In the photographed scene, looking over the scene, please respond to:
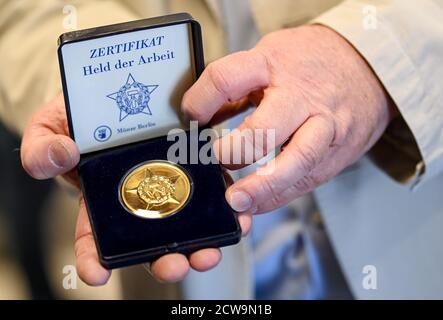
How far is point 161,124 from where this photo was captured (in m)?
0.58

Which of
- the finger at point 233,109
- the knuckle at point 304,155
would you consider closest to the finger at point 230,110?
the finger at point 233,109

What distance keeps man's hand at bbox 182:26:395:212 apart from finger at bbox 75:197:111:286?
11cm

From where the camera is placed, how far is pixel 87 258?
1.63 feet

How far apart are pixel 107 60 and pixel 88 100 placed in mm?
39

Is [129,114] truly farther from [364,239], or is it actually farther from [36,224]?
[36,224]

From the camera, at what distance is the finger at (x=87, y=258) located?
19.1 inches

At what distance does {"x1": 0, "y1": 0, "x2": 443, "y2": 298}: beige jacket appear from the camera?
587mm

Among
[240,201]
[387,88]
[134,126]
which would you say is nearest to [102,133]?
[134,126]

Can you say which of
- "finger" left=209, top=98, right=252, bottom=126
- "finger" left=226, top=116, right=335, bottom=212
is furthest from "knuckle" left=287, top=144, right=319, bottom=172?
"finger" left=209, top=98, right=252, bottom=126

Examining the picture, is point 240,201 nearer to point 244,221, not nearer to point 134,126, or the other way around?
point 244,221

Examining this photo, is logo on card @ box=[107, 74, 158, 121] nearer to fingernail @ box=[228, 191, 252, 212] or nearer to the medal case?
the medal case

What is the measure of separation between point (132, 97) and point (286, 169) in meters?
0.15
